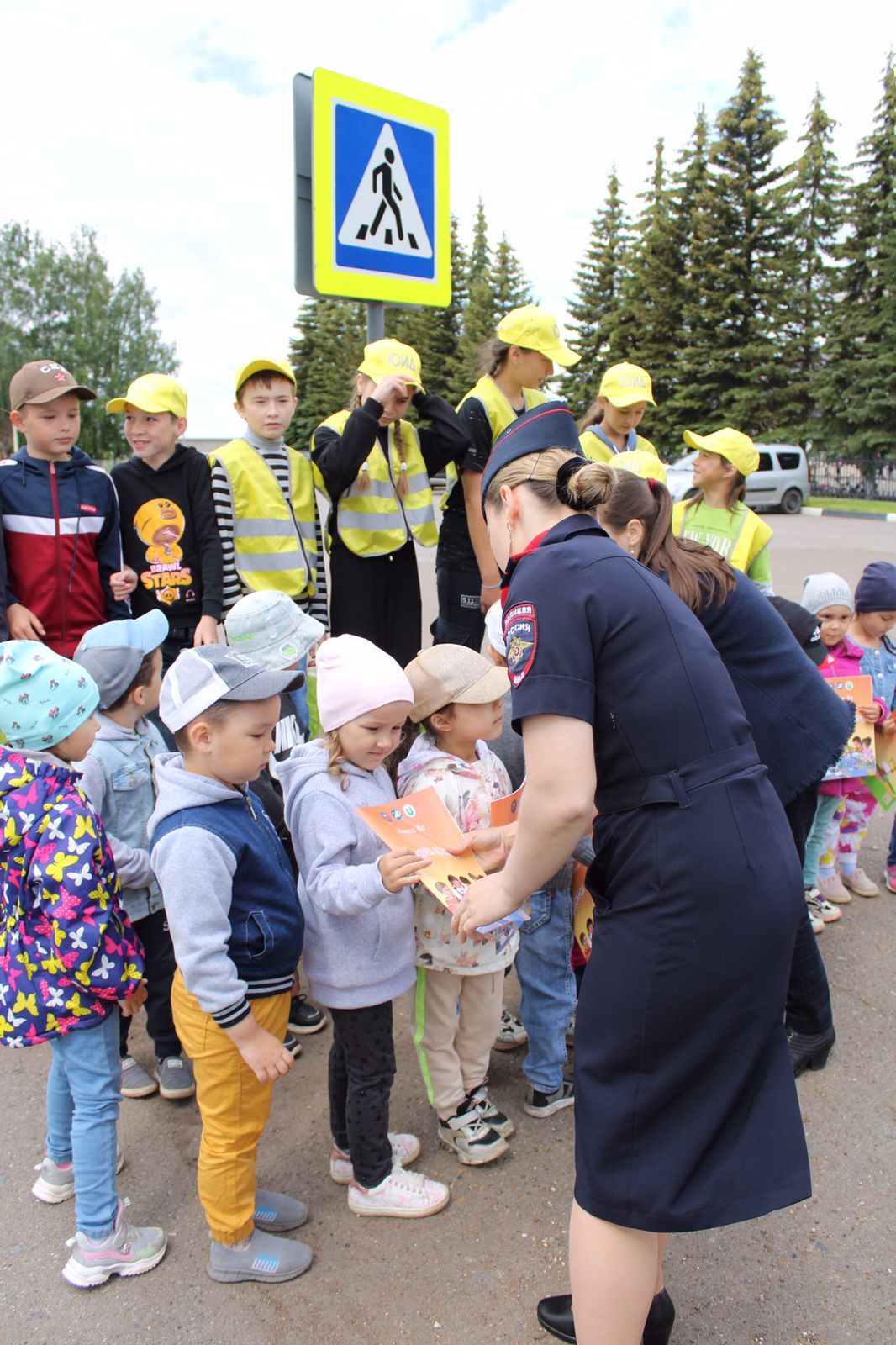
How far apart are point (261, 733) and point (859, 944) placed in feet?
9.76

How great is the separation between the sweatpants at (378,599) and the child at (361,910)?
1796mm

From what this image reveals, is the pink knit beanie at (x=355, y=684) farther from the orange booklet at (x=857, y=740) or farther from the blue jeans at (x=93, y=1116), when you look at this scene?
the orange booklet at (x=857, y=740)

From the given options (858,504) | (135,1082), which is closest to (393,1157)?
(135,1082)

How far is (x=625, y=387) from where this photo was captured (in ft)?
15.4

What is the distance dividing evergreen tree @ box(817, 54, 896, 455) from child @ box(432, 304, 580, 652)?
31.6m

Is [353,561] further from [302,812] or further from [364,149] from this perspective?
[302,812]

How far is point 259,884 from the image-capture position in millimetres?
2244

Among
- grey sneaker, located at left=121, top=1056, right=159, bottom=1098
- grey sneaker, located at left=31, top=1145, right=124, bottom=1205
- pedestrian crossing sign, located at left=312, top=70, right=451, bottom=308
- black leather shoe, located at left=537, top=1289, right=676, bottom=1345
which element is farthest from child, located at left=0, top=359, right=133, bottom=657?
black leather shoe, located at left=537, top=1289, right=676, bottom=1345

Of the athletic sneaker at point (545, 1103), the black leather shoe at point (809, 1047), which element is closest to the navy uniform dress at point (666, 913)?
the athletic sneaker at point (545, 1103)

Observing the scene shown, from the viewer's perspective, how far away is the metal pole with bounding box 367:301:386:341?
13.9 feet

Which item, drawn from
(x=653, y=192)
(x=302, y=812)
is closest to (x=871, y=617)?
(x=302, y=812)

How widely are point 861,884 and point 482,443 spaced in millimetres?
2782

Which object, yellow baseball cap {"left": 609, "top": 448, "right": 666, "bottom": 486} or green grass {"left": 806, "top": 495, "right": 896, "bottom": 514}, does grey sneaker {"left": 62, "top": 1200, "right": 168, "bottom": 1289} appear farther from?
green grass {"left": 806, "top": 495, "right": 896, "bottom": 514}

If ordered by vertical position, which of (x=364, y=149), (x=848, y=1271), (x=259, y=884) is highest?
(x=364, y=149)
